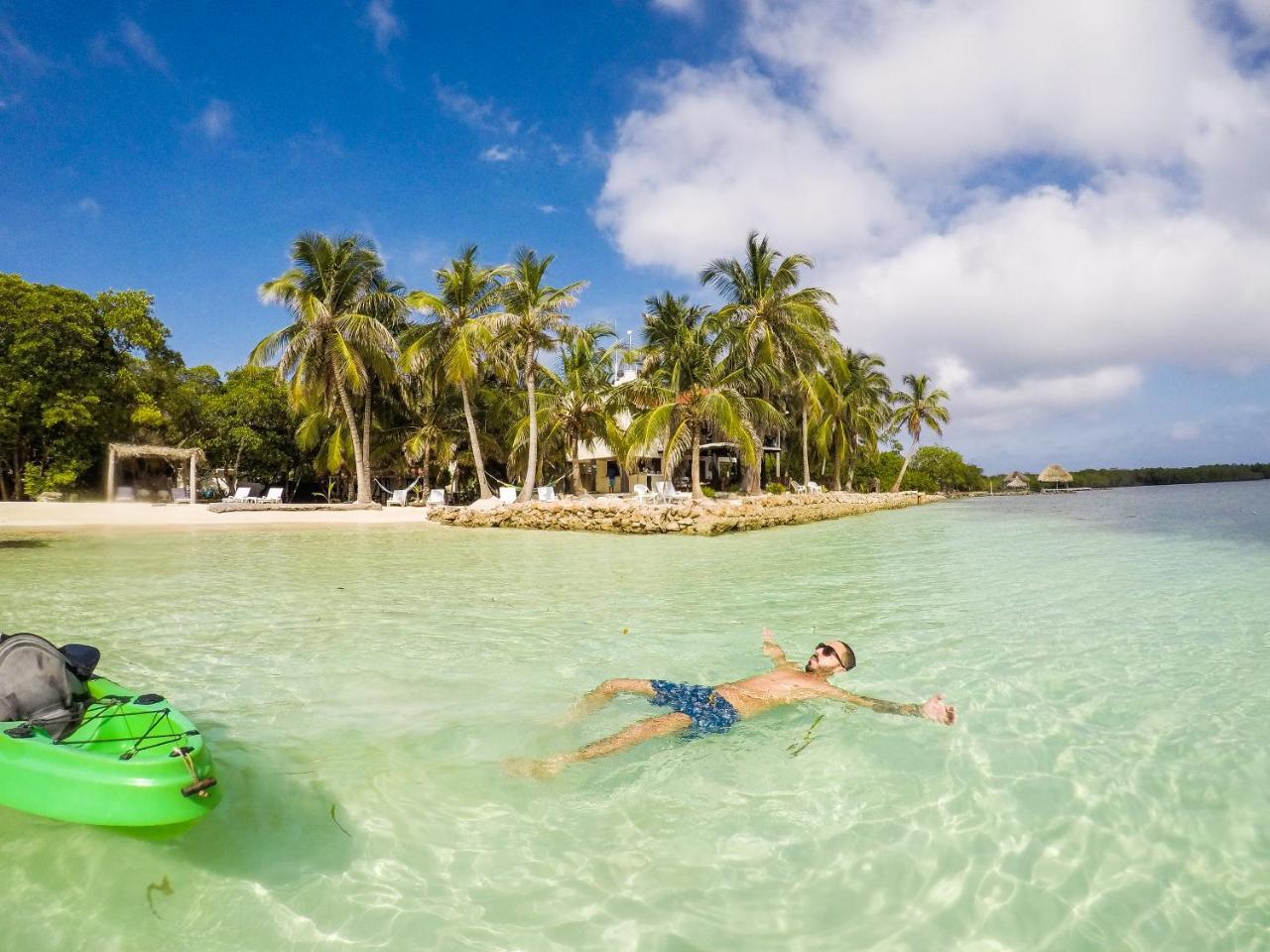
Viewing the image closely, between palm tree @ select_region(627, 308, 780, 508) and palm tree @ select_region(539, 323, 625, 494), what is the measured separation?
1861 millimetres

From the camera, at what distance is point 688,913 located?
8.96 feet

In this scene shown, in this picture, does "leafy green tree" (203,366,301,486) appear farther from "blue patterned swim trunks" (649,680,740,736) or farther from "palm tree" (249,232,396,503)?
"blue patterned swim trunks" (649,680,740,736)

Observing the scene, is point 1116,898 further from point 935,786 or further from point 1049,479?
point 1049,479

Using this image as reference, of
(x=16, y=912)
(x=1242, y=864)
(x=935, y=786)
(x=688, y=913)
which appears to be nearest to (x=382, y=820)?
(x=16, y=912)

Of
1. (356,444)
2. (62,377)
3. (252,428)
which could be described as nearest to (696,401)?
(356,444)

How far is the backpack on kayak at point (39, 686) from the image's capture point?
10.5 ft

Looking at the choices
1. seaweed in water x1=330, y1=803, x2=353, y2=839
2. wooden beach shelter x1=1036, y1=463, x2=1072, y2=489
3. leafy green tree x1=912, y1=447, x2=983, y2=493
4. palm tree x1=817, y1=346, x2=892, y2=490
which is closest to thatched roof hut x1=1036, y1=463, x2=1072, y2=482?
wooden beach shelter x1=1036, y1=463, x2=1072, y2=489

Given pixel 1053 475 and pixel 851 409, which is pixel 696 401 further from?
pixel 1053 475

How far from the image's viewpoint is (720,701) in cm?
447

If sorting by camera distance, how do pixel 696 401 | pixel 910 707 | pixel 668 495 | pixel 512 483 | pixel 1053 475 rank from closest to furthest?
pixel 910 707 < pixel 668 495 < pixel 696 401 < pixel 512 483 < pixel 1053 475

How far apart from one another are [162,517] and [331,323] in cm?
906

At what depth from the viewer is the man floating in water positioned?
4055 mm

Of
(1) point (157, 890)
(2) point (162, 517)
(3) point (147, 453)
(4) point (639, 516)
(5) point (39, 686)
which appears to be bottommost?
(1) point (157, 890)

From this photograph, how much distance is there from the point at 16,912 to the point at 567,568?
9475 mm
